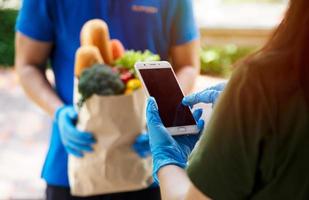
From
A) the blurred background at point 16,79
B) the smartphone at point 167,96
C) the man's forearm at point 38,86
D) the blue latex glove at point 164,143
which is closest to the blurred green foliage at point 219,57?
the blurred background at point 16,79

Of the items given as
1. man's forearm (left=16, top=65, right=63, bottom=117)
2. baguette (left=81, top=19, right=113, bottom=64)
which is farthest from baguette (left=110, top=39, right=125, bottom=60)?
man's forearm (left=16, top=65, right=63, bottom=117)

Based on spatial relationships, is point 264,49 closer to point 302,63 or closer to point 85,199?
point 302,63

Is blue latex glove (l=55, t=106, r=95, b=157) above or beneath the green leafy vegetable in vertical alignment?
beneath

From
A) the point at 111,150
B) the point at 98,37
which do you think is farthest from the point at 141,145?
the point at 98,37

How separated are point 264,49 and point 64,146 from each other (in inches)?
36.3

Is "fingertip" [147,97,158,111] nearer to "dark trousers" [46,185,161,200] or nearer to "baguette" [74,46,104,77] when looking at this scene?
"baguette" [74,46,104,77]

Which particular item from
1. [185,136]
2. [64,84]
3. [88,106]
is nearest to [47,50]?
[64,84]

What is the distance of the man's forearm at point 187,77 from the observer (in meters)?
1.56

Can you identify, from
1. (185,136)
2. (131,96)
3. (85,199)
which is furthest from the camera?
(85,199)

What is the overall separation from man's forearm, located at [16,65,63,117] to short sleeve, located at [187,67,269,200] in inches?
33.4

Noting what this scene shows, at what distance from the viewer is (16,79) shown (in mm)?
4773

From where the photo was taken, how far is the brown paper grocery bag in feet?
4.51

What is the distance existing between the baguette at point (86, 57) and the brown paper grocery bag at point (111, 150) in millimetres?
82

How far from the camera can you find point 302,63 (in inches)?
26.7
